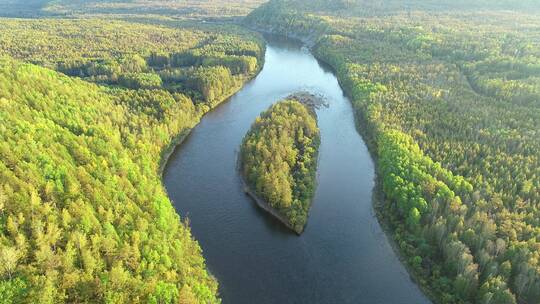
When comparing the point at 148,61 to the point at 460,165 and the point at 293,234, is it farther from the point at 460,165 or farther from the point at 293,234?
the point at 460,165

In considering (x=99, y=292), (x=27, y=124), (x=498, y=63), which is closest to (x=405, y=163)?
(x=99, y=292)

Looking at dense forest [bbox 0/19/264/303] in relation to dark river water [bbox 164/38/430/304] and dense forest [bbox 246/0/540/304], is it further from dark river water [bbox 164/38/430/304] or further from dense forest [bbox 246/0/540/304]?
dense forest [bbox 246/0/540/304]

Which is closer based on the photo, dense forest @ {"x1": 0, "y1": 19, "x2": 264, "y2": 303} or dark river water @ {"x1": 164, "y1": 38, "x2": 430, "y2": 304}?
dense forest @ {"x1": 0, "y1": 19, "x2": 264, "y2": 303}

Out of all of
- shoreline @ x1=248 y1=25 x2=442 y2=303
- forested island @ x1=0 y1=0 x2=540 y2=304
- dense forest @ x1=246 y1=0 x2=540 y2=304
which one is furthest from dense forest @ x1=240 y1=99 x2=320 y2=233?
dense forest @ x1=246 y1=0 x2=540 y2=304

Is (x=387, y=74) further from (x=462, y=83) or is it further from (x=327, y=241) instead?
(x=327, y=241)

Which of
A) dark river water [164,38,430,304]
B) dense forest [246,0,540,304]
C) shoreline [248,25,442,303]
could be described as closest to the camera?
dense forest [246,0,540,304]

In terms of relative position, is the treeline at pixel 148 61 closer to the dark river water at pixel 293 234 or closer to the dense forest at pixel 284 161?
the dark river water at pixel 293 234

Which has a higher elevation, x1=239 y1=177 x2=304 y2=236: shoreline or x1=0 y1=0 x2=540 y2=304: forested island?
x1=0 y1=0 x2=540 y2=304: forested island
